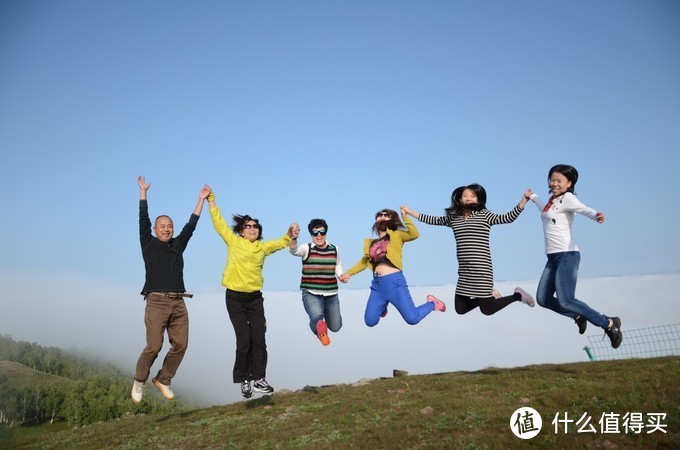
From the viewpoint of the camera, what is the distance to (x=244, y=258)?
11.0 m

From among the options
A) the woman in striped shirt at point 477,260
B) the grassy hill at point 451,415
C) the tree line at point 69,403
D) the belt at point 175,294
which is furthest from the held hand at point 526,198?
the tree line at point 69,403

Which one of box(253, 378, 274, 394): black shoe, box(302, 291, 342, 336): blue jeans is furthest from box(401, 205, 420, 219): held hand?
box(253, 378, 274, 394): black shoe

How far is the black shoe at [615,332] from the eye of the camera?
1005 cm

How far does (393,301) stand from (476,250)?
7.40 ft

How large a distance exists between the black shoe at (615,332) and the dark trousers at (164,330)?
8.25 meters

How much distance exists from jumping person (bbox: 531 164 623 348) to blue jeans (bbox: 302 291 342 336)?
4.48 metres

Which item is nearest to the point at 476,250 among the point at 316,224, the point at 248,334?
the point at 316,224

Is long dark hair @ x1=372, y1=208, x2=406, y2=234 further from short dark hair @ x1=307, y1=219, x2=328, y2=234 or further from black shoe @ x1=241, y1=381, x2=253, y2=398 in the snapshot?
black shoe @ x1=241, y1=381, x2=253, y2=398

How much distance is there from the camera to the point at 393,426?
10422 mm

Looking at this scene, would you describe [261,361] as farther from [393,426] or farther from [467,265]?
[467,265]

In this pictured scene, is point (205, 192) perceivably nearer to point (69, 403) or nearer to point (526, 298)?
point (526, 298)

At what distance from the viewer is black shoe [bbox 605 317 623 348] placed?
33.0 ft

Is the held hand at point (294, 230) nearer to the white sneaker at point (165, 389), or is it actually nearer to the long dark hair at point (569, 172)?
the white sneaker at point (165, 389)

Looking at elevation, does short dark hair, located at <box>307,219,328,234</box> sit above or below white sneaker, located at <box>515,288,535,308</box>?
above
